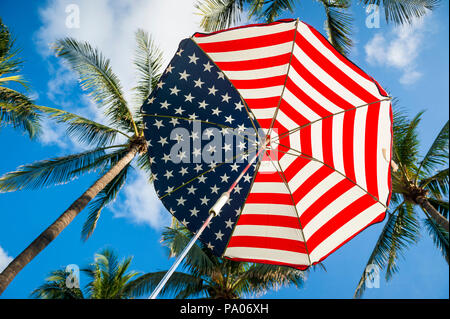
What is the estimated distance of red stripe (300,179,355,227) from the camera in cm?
476

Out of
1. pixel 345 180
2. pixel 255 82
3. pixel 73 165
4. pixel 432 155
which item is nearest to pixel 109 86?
pixel 73 165

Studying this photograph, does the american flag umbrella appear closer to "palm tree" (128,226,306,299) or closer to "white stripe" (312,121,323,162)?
"white stripe" (312,121,323,162)

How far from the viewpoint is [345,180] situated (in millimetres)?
4852

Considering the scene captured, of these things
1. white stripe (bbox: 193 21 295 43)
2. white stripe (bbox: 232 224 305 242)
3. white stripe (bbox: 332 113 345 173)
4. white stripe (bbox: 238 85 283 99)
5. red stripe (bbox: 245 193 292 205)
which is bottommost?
white stripe (bbox: 232 224 305 242)

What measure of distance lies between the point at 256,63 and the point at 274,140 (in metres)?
1.35

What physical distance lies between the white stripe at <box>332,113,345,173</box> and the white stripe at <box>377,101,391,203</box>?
1.88 ft

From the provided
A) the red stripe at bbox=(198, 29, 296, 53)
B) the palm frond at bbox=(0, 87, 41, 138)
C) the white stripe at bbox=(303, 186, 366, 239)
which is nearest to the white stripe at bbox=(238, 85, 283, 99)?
the red stripe at bbox=(198, 29, 296, 53)

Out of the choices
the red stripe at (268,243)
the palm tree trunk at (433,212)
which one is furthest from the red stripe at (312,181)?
the palm tree trunk at (433,212)

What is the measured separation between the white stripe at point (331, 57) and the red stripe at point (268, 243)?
2763 mm

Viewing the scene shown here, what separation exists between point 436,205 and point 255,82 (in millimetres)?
8672

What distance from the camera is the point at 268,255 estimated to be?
472 centimetres
